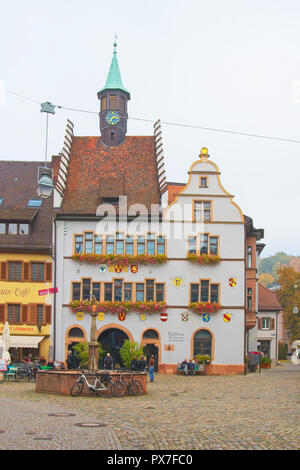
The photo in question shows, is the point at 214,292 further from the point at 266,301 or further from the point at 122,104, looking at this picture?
the point at 266,301

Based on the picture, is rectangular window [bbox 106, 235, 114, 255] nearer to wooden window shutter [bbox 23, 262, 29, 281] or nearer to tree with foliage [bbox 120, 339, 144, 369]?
wooden window shutter [bbox 23, 262, 29, 281]

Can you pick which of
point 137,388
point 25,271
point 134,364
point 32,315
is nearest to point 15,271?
point 25,271

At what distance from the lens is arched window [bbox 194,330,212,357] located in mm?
43906

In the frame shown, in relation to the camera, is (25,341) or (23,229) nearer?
(25,341)

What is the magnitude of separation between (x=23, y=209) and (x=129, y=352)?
40.6 ft

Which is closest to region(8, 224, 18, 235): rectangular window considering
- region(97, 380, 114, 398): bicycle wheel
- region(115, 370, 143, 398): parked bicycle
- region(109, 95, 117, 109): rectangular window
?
region(109, 95, 117, 109): rectangular window

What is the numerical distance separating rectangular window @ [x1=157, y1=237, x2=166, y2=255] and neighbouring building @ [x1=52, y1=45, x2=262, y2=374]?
0.06 meters

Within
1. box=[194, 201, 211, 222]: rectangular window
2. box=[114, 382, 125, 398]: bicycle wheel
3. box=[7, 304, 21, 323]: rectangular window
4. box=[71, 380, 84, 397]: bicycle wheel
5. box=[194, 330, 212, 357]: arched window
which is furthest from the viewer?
box=[194, 201, 211, 222]: rectangular window

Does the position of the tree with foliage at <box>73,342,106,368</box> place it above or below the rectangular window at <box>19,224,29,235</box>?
below

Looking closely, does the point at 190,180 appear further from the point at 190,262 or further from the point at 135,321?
→ the point at 135,321

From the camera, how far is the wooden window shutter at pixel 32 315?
4400 cm

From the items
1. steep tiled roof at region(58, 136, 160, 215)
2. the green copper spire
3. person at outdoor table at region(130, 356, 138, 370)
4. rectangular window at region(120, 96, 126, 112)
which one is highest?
the green copper spire

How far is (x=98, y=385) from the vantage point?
82.7 feet
